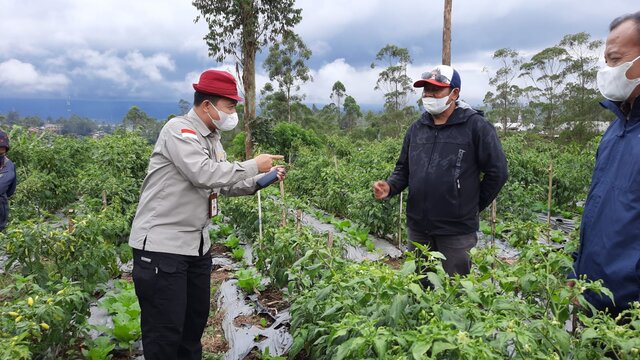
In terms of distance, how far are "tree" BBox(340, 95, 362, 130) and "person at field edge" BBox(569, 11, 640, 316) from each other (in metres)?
41.7

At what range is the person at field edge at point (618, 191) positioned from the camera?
1.90 metres

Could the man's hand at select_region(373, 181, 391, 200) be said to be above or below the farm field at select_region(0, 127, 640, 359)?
above

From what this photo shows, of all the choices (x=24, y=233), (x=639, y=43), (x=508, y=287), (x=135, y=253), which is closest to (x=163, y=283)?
(x=135, y=253)

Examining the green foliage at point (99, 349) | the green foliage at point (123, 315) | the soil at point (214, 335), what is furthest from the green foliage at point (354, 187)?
the green foliage at point (99, 349)

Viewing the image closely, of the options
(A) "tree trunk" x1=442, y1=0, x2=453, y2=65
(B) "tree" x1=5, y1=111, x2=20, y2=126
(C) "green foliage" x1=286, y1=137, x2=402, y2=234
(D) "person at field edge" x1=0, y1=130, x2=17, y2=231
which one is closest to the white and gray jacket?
(D) "person at field edge" x1=0, y1=130, x2=17, y2=231

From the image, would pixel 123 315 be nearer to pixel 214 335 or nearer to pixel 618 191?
pixel 214 335

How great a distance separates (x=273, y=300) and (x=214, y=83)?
2.56 meters

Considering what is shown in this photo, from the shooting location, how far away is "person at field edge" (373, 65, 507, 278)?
3.05 m

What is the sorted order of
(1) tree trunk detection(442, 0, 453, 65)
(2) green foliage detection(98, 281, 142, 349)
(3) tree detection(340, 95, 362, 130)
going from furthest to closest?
(3) tree detection(340, 95, 362, 130)
(1) tree trunk detection(442, 0, 453, 65)
(2) green foliage detection(98, 281, 142, 349)

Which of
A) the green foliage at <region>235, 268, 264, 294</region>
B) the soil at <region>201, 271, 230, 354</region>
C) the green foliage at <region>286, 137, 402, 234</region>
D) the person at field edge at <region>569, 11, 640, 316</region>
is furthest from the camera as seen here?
the green foliage at <region>286, 137, 402, 234</region>

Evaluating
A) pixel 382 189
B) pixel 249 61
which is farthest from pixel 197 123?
pixel 249 61

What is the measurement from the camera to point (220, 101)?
2703 millimetres

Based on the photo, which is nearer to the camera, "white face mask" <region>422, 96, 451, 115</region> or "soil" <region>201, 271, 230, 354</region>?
"white face mask" <region>422, 96, 451, 115</region>

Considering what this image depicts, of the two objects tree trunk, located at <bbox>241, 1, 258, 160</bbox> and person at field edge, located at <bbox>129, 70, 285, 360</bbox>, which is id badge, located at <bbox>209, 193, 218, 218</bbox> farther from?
tree trunk, located at <bbox>241, 1, 258, 160</bbox>
